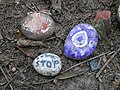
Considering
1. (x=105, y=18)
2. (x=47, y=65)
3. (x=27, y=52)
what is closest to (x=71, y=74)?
(x=47, y=65)

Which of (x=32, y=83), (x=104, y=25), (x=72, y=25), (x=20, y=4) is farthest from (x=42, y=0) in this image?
(x=32, y=83)

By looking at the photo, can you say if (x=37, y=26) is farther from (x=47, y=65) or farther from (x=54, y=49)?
(x=47, y=65)

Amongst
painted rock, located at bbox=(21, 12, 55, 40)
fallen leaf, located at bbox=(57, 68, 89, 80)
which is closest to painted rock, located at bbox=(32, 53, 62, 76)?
fallen leaf, located at bbox=(57, 68, 89, 80)

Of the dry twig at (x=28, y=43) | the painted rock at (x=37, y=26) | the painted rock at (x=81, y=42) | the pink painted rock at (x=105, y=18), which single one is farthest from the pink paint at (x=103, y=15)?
the dry twig at (x=28, y=43)

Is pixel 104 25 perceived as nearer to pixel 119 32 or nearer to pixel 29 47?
pixel 119 32

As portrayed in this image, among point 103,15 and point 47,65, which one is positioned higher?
point 103,15

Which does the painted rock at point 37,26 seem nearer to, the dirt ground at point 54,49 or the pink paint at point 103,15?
the dirt ground at point 54,49
